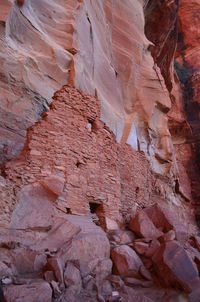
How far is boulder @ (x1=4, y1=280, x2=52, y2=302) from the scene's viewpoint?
2.79m

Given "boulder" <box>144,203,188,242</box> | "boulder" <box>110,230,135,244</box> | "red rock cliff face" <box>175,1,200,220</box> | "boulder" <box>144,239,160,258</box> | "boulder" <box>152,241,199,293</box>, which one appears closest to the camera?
"boulder" <box>152,241,199,293</box>

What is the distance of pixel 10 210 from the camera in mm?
3729

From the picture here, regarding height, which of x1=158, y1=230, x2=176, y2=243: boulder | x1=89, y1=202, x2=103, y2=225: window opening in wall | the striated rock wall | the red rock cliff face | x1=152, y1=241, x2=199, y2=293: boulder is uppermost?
the red rock cliff face

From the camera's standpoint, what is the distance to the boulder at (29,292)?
279cm

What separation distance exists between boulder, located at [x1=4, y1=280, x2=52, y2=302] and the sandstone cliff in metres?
0.01

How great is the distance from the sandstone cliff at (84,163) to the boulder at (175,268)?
0.02 meters

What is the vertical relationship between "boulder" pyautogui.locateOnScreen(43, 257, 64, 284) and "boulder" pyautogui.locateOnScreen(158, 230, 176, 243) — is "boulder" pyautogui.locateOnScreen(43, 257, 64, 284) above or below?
below

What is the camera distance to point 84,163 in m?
5.15

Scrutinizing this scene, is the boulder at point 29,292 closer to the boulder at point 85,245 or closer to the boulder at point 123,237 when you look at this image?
the boulder at point 85,245

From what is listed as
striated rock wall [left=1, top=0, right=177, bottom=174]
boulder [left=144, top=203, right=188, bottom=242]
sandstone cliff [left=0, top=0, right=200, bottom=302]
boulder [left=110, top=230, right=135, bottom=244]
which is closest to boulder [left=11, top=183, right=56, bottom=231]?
sandstone cliff [left=0, top=0, right=200, bottom=302]

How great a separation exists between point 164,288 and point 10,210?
260 centimetres

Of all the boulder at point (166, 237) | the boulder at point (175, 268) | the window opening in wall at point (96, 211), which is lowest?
the boulder at point (175, 268)

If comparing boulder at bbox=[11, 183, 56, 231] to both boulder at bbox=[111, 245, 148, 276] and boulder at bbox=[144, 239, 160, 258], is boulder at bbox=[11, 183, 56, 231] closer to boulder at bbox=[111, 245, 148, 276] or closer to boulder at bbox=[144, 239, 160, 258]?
boulder at bbox=[111, 245, 148, 276]

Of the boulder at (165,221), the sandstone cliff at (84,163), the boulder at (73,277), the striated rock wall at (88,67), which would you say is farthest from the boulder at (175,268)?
the striated rock wall at (88,67)
